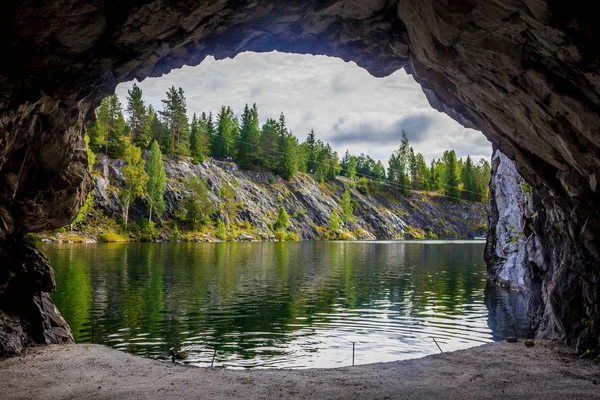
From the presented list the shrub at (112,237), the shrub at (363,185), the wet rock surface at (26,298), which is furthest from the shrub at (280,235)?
the wet rock surface at (26,298)

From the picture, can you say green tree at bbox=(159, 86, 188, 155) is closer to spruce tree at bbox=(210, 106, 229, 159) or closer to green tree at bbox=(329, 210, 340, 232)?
spruce tree at bbox=(210, 106, 229, 159)

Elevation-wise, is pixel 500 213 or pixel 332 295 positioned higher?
pixel 500 213

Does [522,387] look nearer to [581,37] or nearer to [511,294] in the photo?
[581,37]

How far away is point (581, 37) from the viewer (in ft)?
30.2

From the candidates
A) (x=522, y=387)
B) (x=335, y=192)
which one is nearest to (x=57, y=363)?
(x=522, y=387)

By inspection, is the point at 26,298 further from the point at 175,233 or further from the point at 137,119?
the point at 137,119

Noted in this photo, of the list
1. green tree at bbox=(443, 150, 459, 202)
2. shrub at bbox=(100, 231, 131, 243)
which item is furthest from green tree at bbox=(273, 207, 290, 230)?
green tree at bbox=(443, 150, 459, 202)

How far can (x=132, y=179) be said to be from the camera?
98875 mm

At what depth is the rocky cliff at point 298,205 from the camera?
345ft

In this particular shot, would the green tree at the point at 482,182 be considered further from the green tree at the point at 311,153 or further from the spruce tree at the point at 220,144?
the spruce tree at the point at 220,144

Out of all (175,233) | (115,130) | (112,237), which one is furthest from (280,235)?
(115,130)

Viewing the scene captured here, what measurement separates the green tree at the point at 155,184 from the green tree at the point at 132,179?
5.16 feet

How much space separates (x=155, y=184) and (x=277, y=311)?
80450 mm

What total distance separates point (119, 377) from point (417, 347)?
45.5 ft
